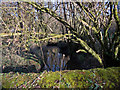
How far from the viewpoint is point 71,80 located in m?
1.75

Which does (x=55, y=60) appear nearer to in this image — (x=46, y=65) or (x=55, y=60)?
(x=55, y=60)

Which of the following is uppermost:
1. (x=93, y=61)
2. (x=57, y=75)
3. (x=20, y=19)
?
(x=20, y=19)

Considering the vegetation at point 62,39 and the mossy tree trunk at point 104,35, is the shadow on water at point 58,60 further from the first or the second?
the mossy tree trunk at point 104,35

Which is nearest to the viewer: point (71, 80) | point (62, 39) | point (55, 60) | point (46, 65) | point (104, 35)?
point (71, 80)

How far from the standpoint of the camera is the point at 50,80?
1787 mm

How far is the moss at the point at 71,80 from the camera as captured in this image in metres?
1.68

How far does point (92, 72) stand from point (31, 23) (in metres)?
2.40

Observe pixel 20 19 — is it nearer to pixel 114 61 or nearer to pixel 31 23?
pixel 31 23

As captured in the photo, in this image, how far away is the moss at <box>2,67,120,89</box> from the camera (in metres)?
1.68

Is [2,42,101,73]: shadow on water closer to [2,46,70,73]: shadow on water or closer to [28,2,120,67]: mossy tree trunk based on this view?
[2,46,70,73]: shadow on water

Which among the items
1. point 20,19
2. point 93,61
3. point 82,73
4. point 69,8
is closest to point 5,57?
point 20,19

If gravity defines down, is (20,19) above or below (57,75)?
above

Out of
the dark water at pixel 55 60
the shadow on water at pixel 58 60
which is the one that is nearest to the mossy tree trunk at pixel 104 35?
the shadow on water at pixel 58 60

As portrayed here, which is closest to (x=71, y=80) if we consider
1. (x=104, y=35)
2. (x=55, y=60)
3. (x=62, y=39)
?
(x=104, y=35)
